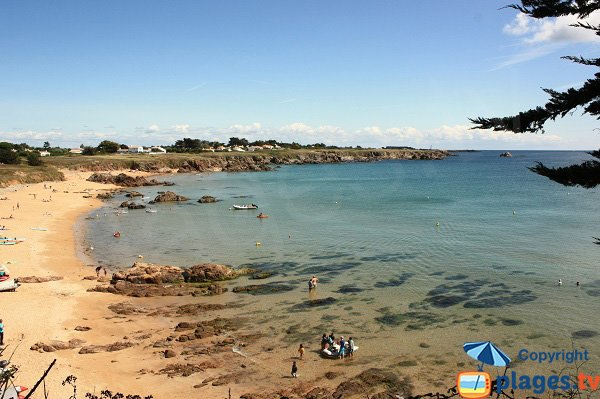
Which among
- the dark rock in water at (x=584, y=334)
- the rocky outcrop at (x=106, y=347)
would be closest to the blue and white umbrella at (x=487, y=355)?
the dark rock in water at (x=584, y=334)

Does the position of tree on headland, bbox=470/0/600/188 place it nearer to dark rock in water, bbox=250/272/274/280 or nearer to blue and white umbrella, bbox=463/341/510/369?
blue and white umbrella, bbox=463/341/510/369

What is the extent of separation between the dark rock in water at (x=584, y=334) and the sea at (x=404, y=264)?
0.11 meters

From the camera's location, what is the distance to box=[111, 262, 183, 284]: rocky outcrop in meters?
30.7

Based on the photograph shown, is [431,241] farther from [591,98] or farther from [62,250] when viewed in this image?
[62,250]

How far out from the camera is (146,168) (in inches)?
5290

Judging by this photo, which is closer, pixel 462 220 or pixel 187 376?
pixel 187 376

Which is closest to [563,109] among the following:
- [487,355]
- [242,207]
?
[487,355]

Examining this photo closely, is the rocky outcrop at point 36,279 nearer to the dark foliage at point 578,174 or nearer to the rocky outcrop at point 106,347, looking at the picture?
the rocky outcrop at point 106,347

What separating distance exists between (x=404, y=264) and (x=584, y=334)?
49.7 feet

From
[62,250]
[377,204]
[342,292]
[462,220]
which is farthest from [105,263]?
[377,204]

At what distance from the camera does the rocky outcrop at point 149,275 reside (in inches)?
1210

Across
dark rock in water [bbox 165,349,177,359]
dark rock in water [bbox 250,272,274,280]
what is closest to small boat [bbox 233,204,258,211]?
dark rock in water [bbox 250,272,274,280]

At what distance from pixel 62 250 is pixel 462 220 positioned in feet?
158

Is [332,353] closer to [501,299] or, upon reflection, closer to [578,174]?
[578,174]
